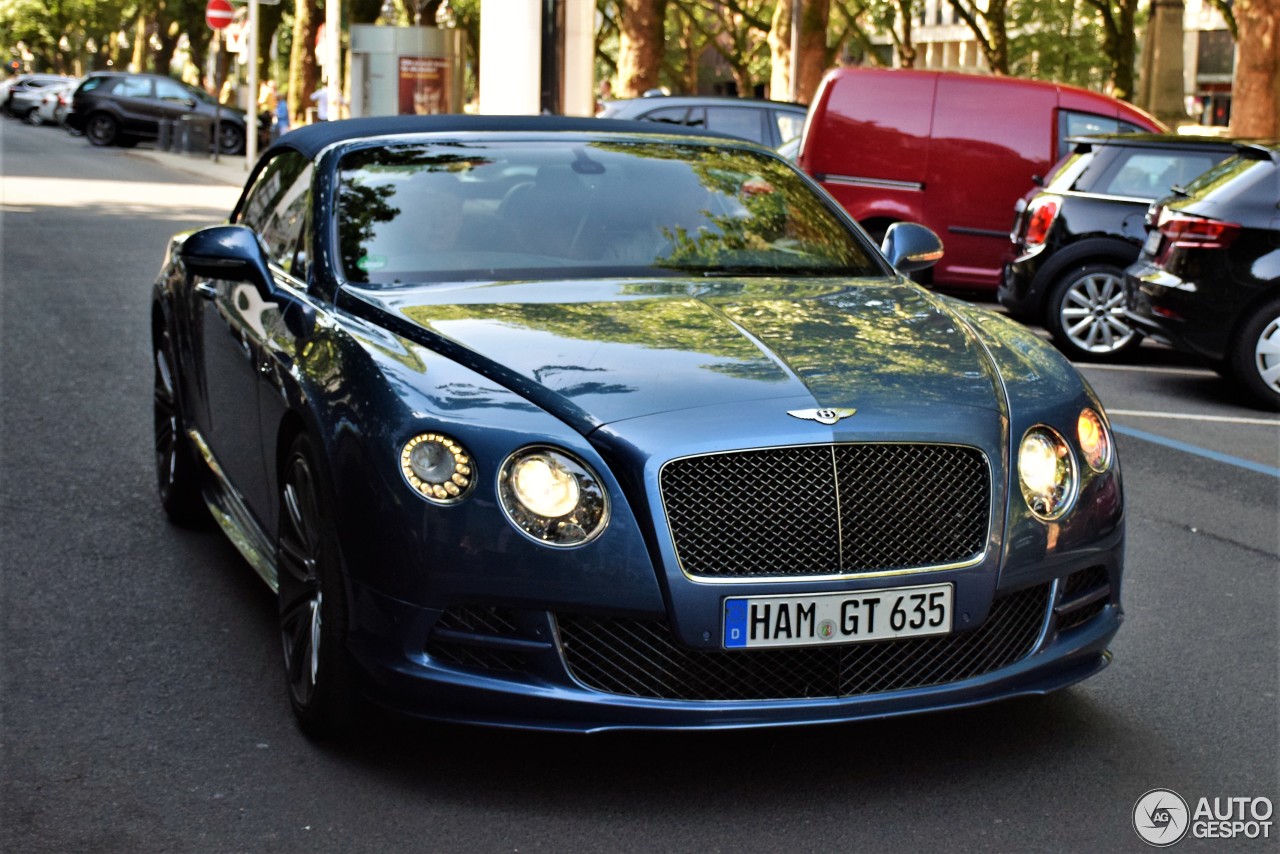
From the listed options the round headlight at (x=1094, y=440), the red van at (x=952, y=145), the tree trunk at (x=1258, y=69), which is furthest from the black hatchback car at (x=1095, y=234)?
the tree trunk at (x=1258, y=69)

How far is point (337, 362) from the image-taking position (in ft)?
14.8

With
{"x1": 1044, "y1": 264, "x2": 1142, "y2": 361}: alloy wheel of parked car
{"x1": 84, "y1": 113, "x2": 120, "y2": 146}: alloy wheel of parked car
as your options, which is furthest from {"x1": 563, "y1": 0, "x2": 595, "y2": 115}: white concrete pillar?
{"x1": 84, "y1": 113, "x2": 120, "y2": 146}: alloy wheel of parked car

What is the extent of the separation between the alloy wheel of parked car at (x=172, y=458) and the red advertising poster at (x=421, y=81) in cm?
2083

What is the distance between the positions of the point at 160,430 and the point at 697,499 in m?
3.71

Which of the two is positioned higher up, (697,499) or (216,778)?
(697,499)

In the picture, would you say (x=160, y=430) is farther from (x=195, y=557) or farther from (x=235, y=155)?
(x=235, y=155)

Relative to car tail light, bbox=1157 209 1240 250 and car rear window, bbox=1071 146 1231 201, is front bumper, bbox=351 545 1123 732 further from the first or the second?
car rear window, bbox=1071 146 1231 201

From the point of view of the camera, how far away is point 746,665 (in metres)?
4.07

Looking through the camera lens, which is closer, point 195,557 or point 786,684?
point 786,684

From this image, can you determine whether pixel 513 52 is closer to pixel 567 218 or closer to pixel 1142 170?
pixel 1142 170

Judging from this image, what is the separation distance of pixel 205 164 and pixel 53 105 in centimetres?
2493

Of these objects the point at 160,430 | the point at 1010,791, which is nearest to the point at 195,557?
the point at 160,430

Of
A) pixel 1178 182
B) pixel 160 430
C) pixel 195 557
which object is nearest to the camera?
pixel 195 557

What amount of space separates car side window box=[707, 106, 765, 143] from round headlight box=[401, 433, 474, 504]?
52.0 feet
